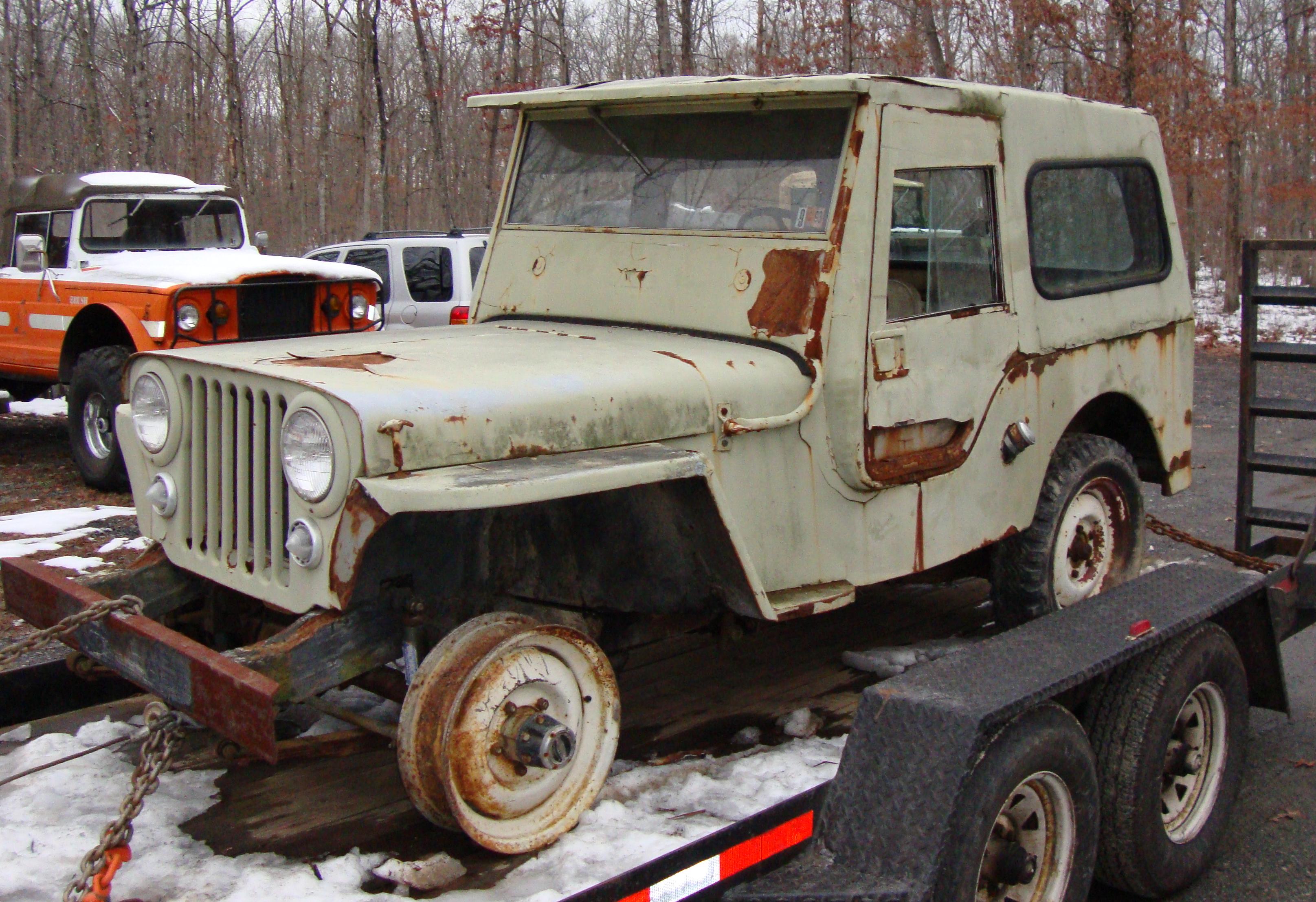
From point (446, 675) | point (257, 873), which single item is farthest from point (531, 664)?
point (257, 873)

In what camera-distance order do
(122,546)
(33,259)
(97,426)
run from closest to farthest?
(122,546) → (97,426) → (33,259)

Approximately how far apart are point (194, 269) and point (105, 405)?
112 cm

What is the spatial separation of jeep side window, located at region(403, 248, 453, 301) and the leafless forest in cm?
434

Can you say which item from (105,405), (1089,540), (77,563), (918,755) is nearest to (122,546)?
(77,563)

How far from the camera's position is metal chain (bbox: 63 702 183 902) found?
253 centimetres

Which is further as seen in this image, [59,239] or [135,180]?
[135,180]

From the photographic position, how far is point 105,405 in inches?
340

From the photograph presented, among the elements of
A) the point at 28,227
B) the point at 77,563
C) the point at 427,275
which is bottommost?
the point at 77,563

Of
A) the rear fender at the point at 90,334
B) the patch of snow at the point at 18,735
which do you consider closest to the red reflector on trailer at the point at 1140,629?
the patch of snow at the point at 18,735

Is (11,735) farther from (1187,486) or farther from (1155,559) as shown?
(1155,559)

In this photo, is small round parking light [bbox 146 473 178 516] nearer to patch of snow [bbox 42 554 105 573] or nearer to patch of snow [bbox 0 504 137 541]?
patch of snow [bbox 42 554 105 573]

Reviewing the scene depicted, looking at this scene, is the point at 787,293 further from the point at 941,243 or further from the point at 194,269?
the point at 194,269

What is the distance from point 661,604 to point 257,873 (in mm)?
1290

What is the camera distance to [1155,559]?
6383mm
